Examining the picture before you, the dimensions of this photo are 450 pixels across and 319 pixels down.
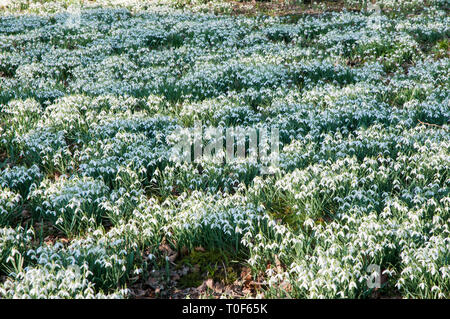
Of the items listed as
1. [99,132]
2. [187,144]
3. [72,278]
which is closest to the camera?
[72,278]

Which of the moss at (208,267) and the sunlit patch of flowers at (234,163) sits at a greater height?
the sunlit patch of flowers at (234,163)

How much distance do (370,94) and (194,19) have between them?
334 inches

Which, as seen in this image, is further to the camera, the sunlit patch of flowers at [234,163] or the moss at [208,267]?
the moss at [208,267]

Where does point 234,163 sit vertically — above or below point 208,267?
above

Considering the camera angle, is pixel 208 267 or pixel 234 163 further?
pixel 234 163

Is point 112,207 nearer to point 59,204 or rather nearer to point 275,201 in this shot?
point 59,204

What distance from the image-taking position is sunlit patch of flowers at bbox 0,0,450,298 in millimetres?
4027

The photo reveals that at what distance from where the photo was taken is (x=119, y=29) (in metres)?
13.0

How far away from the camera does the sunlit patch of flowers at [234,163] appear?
4.03m

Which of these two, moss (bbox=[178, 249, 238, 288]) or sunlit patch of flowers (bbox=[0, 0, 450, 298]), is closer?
sunlit patch of flowers (bbox=[0, 0, 450, 298])

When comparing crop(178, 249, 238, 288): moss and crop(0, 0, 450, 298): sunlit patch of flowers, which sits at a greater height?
crop(0, 0, 450, 298): sunlit patch of flowers

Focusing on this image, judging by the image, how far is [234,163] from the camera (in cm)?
591
